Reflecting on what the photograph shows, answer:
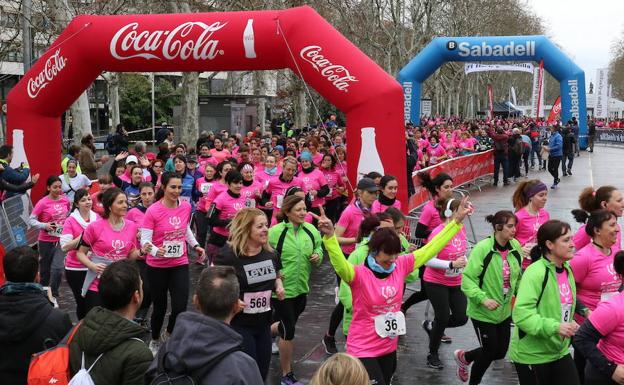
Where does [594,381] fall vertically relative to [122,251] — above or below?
below

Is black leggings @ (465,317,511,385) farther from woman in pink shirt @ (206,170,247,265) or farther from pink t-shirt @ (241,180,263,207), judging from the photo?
pink t-shirt @ (241,180,263,207)

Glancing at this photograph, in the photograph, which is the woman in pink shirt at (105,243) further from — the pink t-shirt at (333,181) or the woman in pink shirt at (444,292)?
the pink t-shirt at (333,181)

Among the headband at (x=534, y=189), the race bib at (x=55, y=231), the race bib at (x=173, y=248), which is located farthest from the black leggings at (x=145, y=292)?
the headband at (x=534, y=189)

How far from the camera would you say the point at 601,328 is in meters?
4.55

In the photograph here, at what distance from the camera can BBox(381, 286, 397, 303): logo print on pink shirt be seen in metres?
5.27

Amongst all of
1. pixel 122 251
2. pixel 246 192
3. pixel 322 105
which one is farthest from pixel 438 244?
pixel 322 105

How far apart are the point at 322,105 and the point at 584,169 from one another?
25.4 meters

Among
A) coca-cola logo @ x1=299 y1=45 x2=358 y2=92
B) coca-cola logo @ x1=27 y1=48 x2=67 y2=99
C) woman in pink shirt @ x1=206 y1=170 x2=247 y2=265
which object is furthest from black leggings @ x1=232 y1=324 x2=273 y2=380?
coca-cola logo @ x1=27 y1=48 x2=67 y2=99

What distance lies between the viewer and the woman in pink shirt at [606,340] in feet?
14.9

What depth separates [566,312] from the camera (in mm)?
5082

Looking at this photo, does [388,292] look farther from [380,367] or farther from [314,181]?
[314,181]

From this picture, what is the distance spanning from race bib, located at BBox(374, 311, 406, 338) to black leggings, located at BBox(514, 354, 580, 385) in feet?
2.83

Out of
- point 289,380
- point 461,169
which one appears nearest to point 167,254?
point 289,380

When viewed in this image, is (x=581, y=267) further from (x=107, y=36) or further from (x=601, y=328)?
(x=107, y=36)
